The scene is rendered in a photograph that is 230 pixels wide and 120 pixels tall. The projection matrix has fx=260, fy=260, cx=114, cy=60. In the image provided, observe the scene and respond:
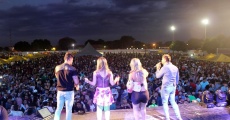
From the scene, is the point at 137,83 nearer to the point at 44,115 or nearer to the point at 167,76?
the point at 167,76

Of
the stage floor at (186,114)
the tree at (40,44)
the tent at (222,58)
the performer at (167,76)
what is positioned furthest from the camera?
the tree at (40,44)

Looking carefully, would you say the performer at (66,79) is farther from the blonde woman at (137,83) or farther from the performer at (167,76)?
the performer at (167,76)

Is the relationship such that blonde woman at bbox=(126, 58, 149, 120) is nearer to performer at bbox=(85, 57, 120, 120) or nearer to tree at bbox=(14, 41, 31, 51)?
performer at bbox=(85, 57, 120, 120)

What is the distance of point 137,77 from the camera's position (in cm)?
507

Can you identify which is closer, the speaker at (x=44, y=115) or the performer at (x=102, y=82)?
the performer at (x=102, y=82)

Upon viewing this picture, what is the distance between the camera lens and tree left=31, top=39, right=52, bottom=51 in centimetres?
11181

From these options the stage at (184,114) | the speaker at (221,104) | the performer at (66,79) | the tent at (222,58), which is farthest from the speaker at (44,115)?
the tent at (222,58)

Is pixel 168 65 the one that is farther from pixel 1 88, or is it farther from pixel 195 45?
pixel 195 45

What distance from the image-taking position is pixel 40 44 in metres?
116

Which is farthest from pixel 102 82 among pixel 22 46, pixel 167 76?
pixel 22 46

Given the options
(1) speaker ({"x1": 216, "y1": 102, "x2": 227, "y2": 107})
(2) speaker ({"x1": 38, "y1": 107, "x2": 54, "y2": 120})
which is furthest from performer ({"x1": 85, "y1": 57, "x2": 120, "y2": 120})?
(1) speaker ({"x1": 216, "y1": 102, "x2": 227, "y2": 107})

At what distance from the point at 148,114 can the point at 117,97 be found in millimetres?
3965

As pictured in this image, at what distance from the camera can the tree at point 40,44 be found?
112m

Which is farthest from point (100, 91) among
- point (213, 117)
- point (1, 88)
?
point (1, 88)
